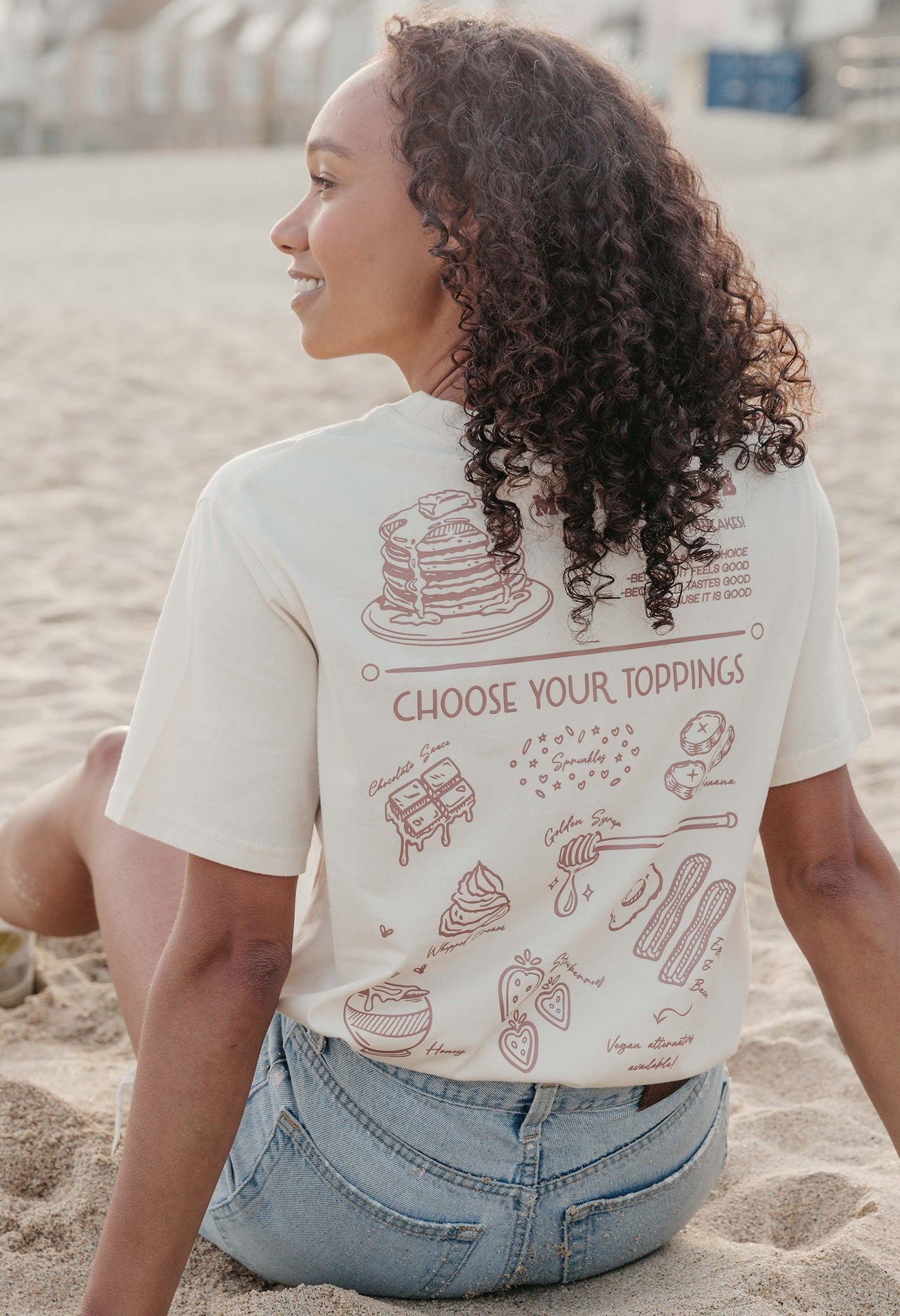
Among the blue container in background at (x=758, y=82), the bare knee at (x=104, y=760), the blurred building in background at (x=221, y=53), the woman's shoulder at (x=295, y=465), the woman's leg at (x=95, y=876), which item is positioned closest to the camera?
the woman's shoulder at (x=295, y=465)

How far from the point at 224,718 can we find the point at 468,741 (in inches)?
8.0

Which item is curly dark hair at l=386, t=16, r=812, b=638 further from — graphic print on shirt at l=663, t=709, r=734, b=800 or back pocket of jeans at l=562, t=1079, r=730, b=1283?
back pocket of jeans at l=562, t=1079, r=730, b=1283

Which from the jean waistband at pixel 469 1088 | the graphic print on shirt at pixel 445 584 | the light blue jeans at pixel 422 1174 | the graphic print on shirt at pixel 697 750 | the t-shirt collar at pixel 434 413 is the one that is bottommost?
the light blue jeans at pixel 422 1174

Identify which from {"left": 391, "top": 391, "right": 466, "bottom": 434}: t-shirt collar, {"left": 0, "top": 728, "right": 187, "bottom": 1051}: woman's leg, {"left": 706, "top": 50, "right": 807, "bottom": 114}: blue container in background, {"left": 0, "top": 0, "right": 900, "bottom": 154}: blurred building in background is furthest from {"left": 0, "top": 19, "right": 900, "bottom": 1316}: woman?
{"left": 0, "top": 0, "right": 900, "bottom": 154}: blurred building in background

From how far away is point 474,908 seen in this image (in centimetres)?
113

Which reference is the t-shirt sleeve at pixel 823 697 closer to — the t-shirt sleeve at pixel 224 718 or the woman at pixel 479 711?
the woman at pixel 479 711

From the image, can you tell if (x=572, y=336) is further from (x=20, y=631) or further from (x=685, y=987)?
(x=20, y=631)

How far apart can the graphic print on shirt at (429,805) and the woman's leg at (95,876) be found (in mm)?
419

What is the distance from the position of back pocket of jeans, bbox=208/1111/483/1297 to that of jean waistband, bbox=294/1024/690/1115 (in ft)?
0.24

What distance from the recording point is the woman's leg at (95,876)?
4.73 ft

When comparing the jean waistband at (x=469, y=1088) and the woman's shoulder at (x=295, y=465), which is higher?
the woman's shoulder at (x=295, y=465)

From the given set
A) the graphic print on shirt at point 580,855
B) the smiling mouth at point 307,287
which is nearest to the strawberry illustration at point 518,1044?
the graphic print on shirt at point 580,855

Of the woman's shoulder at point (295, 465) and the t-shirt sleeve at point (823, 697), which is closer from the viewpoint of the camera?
the woman's shoulder at point (295, 465)

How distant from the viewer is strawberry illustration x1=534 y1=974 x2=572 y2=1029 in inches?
46.3
